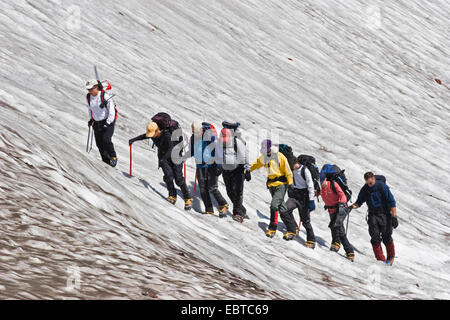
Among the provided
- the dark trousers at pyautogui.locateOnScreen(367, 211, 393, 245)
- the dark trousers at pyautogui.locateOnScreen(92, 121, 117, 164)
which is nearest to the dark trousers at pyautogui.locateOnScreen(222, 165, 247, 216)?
the dark trousers at pyautogui.locateOnScreen(92, 121, 117, 164)

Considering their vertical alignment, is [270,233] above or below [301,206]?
below

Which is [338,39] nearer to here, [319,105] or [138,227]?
[319,105]

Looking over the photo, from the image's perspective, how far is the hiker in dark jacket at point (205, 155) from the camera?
11.4m

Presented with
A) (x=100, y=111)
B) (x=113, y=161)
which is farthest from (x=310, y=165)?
(x=100, y=111)

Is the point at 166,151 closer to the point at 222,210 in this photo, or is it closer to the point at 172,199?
the point at 172,199

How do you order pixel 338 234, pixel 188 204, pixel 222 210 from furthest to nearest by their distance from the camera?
pixel 338 234, pixel 222 210, pixel 188 204

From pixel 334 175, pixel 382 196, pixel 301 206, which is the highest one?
pixel 334 175

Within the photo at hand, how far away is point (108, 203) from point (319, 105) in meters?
14.6

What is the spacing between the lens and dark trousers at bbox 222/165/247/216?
38.4ft

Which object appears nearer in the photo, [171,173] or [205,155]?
[171,173]

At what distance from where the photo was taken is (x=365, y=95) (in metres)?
24.2

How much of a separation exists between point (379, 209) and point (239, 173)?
2952mm

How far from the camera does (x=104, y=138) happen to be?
37.1ft

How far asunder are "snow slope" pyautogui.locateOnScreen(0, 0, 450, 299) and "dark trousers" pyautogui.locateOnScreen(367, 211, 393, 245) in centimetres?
57
